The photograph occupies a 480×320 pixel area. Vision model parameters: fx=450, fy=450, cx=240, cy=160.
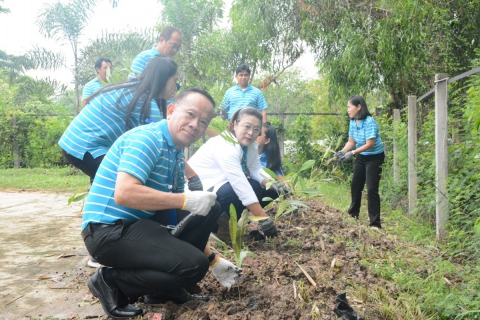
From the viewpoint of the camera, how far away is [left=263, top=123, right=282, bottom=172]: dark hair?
5.27 metres

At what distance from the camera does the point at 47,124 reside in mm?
13508

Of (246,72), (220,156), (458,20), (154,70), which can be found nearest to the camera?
(154,70)

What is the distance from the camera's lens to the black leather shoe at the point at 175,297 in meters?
2.50

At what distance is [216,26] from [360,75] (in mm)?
11046

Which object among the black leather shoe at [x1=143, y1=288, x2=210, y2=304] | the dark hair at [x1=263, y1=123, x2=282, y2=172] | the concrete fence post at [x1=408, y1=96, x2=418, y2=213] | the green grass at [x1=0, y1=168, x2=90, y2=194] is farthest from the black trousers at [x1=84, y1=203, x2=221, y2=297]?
the green grass at [x1=0, y1=168, x2=90, y2=194]

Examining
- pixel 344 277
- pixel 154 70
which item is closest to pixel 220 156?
pixel 154 70

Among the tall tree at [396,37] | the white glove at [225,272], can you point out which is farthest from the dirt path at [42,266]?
the tall tree at [396,37]

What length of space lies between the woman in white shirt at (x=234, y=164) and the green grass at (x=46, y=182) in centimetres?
489

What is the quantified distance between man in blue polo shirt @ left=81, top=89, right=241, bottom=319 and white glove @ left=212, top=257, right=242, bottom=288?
0.92 feet

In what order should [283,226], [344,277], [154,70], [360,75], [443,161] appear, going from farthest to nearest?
[360,75] → [283,226] → [443,161] → [154,70] → [344,277]

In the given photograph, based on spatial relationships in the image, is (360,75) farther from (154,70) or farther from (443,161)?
(154,70)

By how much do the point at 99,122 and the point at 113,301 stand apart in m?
1.28

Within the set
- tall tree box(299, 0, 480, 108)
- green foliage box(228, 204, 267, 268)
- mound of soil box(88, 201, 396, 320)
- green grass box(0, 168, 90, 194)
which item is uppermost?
tall tree box(299, 0, 480, 108)

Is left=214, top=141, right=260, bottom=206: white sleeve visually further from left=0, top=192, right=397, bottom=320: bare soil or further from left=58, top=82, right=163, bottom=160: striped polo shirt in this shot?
left=58, top=82, right=163, bottom=160: striped polo shirt
